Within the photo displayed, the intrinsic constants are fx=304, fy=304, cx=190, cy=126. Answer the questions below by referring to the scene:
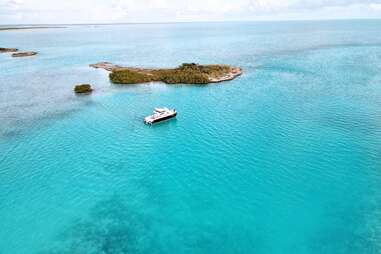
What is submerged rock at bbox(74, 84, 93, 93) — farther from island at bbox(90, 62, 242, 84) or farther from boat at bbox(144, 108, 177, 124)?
boat at bbox(144, 108, 177, 124)

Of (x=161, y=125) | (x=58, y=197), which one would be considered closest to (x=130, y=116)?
(x=161, y=125)

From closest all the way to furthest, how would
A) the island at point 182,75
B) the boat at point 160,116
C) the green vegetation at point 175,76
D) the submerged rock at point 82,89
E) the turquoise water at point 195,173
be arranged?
the turquoise water at point 195,173 < the boat at point 160,116 < the submerged rock at point 82,89 < the green vegetation at point 175,76 < the island at point 182,75

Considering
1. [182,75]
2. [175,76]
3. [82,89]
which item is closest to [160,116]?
[82,89]

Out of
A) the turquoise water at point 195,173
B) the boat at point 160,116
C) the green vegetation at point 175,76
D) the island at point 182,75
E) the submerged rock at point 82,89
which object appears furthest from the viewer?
the island at point 182,75

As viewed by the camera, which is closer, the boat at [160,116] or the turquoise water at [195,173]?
the turquoise water at [195,173]

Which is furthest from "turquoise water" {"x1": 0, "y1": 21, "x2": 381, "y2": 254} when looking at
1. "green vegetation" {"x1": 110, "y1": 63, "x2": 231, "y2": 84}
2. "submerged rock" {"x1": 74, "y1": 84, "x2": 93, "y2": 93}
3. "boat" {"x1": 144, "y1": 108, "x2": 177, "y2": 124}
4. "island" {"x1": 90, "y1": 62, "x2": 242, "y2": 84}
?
"island" {"x1": 90, "y1": 62, "x2": 242, "y2": 84}

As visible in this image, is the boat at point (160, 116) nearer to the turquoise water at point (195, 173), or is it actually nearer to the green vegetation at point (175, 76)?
the turquoise water at point (195, 173)

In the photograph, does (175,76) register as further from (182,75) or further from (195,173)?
(195,173)

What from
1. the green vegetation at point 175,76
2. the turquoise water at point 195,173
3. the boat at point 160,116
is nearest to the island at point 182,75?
the green vegetation at point 175,76

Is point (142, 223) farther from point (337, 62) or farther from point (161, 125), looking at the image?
point (337, 62)
